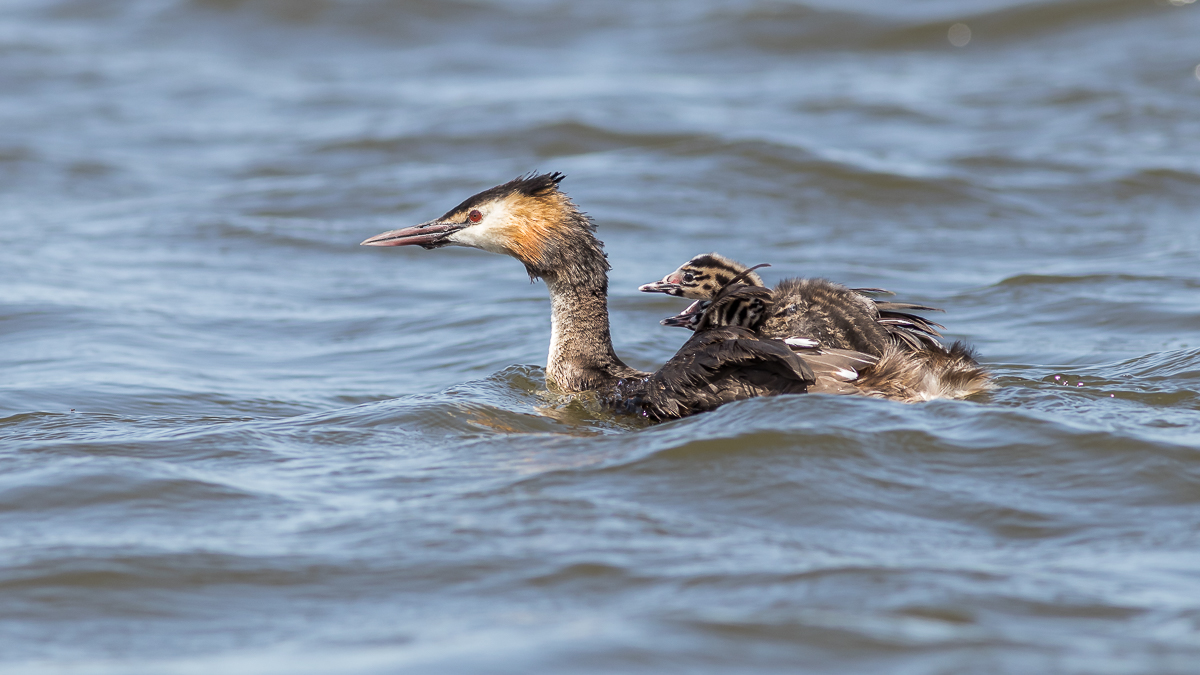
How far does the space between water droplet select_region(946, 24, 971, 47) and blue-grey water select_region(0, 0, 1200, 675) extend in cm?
22

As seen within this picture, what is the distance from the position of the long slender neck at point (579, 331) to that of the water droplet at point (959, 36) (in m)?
13.1

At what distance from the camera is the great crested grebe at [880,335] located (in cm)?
614

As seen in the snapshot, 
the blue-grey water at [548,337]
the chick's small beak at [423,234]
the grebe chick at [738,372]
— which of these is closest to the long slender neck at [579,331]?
the blue-grey water at [548,337]

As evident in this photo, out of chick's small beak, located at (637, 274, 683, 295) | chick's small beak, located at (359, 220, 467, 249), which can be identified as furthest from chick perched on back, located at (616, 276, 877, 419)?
chick's small beak, located at (359, 220, 467, 249)

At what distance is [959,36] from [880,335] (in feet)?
45.1

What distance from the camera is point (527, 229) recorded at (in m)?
7.11

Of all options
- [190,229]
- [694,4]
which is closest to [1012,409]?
[190,229]

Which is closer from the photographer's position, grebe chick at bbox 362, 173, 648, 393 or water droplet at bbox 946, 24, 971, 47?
grebe chick at bbox 362, 173, 648, 393

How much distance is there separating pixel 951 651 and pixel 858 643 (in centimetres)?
26

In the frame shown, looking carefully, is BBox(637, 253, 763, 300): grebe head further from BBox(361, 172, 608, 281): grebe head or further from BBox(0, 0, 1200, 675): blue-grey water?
BBox(0, 0, 1200, 675): blue-grey water

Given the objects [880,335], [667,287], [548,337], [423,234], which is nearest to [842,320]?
[880,335]

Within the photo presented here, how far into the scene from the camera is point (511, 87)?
17156 mm

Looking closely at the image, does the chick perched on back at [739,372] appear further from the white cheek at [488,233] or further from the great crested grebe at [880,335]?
the white cheek at [488,233]

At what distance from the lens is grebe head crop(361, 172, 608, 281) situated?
7.09 metres
